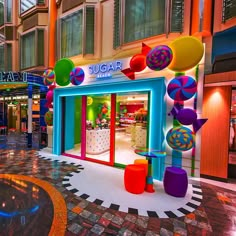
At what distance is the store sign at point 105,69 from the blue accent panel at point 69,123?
1.85 m

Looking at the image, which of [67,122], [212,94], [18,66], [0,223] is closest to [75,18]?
[67,122]

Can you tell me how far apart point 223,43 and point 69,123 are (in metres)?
5.73

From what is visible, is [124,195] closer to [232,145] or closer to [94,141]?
[94,141]

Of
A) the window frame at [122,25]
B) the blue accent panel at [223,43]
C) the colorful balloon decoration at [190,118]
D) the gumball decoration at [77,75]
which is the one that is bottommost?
the colorful balloon decoration at [190,118]

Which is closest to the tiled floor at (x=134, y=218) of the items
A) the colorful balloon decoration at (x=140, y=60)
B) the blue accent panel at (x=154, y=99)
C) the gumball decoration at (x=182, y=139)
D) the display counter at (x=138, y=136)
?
the gumball decoration at (x=182, y=139)

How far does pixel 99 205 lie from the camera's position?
2.84 meters

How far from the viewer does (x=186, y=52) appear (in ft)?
10.7

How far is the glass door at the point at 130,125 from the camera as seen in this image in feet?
17.4

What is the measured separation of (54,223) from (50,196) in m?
0.84

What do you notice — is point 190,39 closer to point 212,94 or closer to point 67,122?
point 212,94

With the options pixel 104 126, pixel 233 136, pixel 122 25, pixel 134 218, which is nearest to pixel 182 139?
pixel 134 218

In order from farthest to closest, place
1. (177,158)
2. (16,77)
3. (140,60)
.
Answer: (16,77)
(177,158)
(140,60)

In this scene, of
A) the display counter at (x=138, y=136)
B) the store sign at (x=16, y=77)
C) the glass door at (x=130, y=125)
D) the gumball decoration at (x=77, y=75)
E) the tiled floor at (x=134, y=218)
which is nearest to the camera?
the tiled floor at (x=134, y=218)

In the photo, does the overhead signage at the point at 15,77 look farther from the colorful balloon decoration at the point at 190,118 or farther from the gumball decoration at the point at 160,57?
the colorful balloon decoration at the point at 190,118
